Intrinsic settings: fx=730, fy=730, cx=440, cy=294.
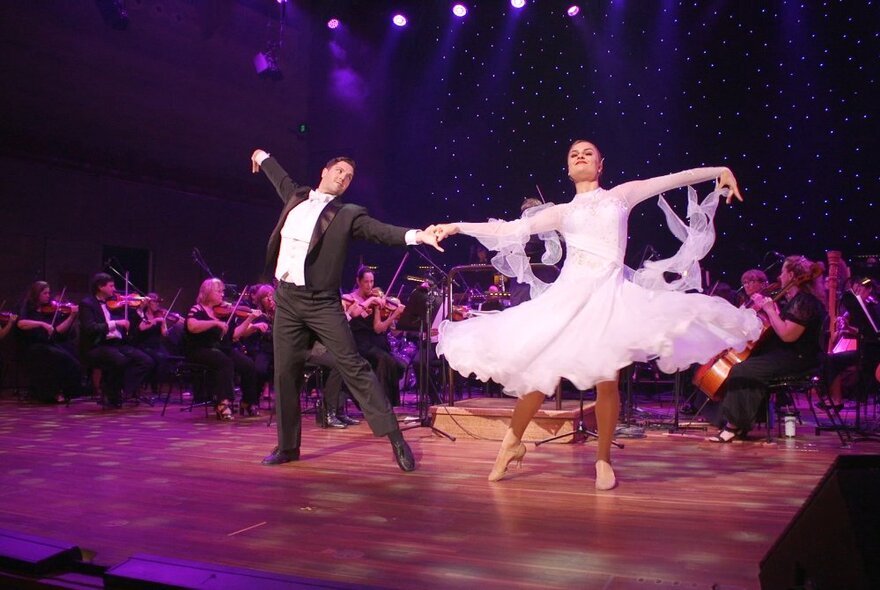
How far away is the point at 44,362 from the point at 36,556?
8432 mm

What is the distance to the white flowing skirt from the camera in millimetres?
3580

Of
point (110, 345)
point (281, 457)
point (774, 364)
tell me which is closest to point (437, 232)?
point (281, 457)

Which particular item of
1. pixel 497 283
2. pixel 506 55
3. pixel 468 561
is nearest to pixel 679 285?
pixel 468 561

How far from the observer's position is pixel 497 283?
9.30m

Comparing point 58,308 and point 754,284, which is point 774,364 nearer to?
point 754,284

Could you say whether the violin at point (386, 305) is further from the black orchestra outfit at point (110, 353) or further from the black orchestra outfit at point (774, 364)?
the black orchestra outfit at point (774, 364)

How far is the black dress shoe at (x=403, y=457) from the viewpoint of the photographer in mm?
4398

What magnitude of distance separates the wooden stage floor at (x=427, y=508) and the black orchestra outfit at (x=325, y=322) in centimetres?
28

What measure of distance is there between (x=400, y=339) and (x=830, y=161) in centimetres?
651

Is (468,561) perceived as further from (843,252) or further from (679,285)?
(843,252)

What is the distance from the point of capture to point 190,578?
214 cm

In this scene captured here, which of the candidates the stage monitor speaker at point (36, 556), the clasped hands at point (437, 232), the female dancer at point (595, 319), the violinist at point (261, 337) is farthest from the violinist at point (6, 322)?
the stage monitor speaker at point (36, 556)

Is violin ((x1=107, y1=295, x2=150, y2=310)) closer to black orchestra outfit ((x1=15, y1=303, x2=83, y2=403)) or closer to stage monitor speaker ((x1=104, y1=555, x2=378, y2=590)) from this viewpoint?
black orchestra outfit ((x1=15, y1=303, x2=83, y2=403))

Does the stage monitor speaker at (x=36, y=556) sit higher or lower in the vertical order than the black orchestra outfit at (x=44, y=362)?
lower
